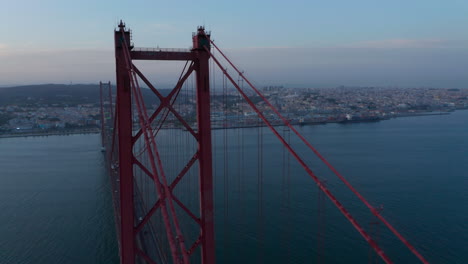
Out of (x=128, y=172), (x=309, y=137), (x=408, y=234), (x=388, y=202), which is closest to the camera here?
(x=128, y=172)

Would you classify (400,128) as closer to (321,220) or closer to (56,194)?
(321,220)

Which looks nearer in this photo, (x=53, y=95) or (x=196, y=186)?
(x=196, y=186)

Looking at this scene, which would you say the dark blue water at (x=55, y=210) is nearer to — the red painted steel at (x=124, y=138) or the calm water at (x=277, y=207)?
the calm water at (x=277, y=207)

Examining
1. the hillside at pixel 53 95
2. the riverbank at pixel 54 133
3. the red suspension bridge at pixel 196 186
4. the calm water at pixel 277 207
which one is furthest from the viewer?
the hillside at pixel 53 95

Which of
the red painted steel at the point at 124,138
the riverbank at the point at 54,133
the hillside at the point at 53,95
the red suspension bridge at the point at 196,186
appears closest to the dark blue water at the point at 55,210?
the red suspension bridge at the point at 196,186

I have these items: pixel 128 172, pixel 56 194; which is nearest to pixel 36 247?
pixel 56 194

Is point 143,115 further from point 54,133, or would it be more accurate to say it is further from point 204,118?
point 54,133

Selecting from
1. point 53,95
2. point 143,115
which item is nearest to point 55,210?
point 143,115
